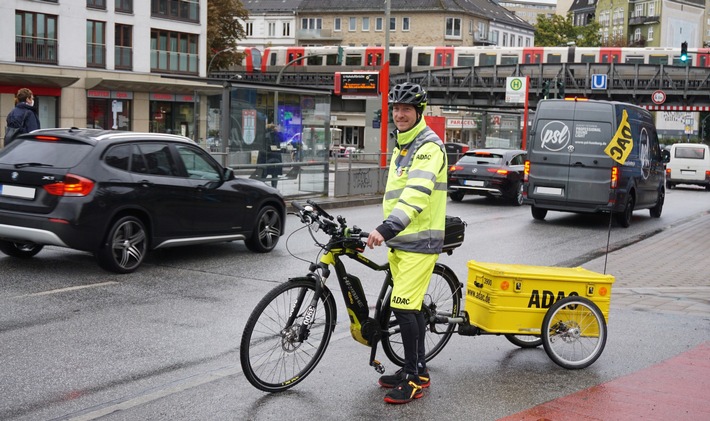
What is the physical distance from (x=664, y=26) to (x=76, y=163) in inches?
4700

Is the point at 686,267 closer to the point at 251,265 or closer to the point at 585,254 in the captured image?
the point at 585,254

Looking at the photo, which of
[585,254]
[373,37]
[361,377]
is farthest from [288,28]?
[361,377]

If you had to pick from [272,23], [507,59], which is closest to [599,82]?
[507,59]

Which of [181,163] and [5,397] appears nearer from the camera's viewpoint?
[5,397]

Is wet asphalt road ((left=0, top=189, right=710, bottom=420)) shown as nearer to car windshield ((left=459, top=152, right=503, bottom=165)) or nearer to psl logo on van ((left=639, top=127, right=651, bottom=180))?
psl logo on van ((left=639, top=127, right=651, bottom=180))

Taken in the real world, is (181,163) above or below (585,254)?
above

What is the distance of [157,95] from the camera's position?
171 feet

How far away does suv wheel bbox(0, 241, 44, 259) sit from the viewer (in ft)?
37.0

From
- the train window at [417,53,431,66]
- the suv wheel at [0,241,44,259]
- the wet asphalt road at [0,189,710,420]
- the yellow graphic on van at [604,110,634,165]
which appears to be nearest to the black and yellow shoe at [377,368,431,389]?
the wet asphalt road at [0,189,710,420]

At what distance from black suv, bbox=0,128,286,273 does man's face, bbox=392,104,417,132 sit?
210 inches

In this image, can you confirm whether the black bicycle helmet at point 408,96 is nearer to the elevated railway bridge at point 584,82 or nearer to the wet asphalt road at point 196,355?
the wet asphalt road at point 196,355

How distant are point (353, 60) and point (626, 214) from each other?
57.6m

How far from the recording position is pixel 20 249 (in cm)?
1137

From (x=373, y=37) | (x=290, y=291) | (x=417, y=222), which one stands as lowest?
(x=290, y=291)
